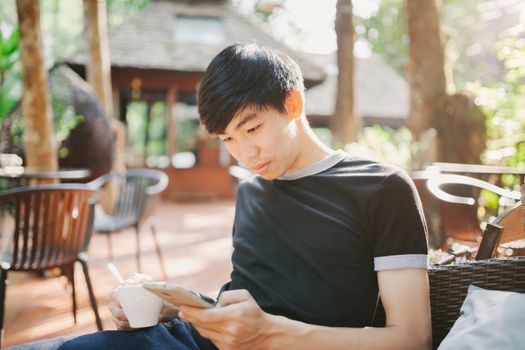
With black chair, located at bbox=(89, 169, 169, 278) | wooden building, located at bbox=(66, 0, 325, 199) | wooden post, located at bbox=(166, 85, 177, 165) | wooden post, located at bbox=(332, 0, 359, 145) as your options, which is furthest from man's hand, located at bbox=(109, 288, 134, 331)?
wooden post, located at bbox=(166, 85, 177, 165)

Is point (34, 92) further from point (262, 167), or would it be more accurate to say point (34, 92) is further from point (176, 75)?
point (176, 75)

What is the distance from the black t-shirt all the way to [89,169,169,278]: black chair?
3050 millimetres

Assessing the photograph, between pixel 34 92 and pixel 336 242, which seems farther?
pixel 34 92

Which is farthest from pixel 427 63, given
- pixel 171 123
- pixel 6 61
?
pixel 171 123

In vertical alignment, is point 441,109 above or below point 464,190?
above

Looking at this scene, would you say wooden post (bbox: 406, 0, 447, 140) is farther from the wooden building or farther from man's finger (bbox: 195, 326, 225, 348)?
man's finger (bbox: 195, 326, 225, 348)

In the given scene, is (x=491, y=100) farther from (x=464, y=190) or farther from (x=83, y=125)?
(x=83, y=125)

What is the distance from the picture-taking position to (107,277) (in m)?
4.66

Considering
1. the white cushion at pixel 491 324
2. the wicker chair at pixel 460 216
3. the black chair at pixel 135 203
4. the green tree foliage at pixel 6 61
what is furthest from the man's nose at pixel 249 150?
the green tree foliage at pixel 6 61

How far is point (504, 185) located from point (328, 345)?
136 inches

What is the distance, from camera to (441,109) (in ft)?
21.1

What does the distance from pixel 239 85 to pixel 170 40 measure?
1294 centimetres

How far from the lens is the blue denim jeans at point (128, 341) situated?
1257 millimetres

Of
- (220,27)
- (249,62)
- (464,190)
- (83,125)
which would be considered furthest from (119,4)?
(249,62)
